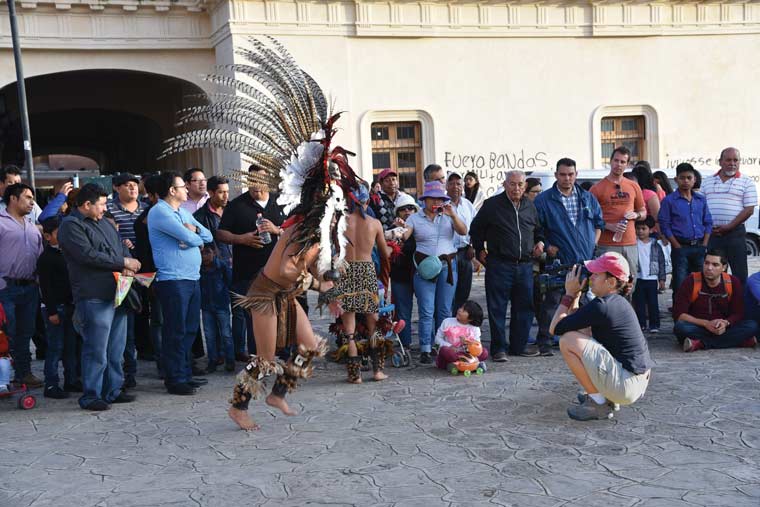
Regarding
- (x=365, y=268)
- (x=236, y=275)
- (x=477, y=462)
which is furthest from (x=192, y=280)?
(x=477, y=462)

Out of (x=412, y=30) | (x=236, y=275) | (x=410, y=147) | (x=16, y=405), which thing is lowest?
(x=16, y=405)

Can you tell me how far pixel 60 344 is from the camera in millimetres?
7328

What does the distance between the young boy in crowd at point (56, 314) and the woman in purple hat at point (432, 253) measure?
128 inches

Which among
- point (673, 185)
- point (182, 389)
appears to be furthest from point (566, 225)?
point (673, 185)

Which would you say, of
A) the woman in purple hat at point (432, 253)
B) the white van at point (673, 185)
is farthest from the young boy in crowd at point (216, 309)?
the white van at point (673, 185)

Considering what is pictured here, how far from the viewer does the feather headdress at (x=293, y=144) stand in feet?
19.4

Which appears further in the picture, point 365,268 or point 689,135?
point 689,135

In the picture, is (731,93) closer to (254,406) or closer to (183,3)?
(183,3)

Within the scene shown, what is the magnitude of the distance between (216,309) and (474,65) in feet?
40.3

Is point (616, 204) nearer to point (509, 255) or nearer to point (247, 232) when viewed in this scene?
point (509, 255)

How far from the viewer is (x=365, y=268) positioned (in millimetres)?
7387

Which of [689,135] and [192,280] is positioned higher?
[689,135]

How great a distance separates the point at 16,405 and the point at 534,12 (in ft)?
50.1

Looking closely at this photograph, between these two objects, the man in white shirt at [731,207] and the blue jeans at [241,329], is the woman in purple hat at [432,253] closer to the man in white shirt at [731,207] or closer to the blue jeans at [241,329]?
the blue jeans at [241,329]
